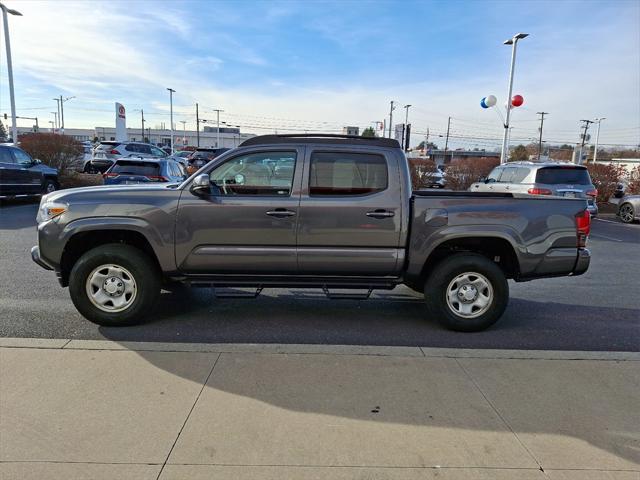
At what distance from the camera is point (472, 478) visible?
103 inches

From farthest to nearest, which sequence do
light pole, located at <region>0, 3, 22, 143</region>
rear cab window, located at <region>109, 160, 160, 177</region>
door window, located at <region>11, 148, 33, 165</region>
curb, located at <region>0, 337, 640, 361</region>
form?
light pole, located at <region>0, 3, 22, 143</region>, door window, located at <region>11, 148, 33, 165</region>, rear cab window, located at <region>109, 160, 160, 177</region>, curb, located at <region>0, 337, 640, 361</region>

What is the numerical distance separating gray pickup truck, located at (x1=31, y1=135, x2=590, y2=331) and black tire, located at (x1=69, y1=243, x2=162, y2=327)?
0.01 metres

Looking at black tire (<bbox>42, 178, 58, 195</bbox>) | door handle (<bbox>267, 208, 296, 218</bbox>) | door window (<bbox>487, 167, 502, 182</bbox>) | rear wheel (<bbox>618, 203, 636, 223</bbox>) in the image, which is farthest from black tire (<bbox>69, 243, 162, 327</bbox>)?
rear wheel (<bbox>618, 203, 636, 223</bbox>)

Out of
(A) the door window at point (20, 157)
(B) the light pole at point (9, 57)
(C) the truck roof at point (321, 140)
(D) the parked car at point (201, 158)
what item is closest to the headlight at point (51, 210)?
(C) the truck roof at point (321, 140)

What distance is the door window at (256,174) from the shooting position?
483 cm

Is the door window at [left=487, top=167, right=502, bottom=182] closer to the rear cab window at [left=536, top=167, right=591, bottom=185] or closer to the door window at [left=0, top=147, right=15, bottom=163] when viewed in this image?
the rear cab window at [left=536, top=167, right=591, bottom=185]

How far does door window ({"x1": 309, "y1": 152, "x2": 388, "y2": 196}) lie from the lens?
15.9 feet

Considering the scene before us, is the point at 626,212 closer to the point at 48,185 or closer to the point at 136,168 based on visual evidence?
the point at 136,168

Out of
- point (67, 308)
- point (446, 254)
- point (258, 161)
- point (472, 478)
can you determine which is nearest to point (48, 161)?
point (67, 308)

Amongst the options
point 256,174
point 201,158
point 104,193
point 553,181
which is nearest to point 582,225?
point 256,174

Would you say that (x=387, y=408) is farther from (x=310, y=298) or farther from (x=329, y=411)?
(x=310, y=298)

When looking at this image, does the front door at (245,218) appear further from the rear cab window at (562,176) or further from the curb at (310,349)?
the rear cab window at (562,176)

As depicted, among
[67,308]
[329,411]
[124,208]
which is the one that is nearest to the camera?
[329,411]

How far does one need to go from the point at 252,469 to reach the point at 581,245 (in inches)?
162
